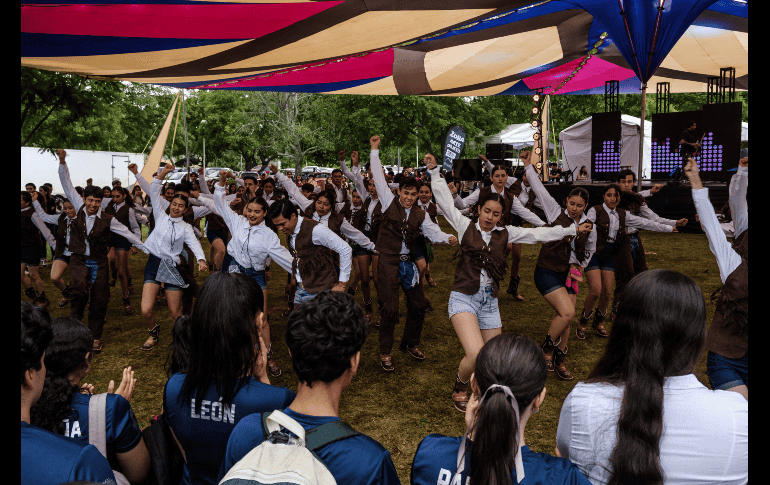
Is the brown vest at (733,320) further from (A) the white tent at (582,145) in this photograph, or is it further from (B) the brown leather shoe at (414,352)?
(A) the white tent at (582,145)

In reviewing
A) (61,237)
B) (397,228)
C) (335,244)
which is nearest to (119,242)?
(61,237)

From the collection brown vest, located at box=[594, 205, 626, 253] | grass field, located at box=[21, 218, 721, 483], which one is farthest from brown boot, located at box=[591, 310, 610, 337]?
brown vest, located at box=[594, 205, 626, 253]

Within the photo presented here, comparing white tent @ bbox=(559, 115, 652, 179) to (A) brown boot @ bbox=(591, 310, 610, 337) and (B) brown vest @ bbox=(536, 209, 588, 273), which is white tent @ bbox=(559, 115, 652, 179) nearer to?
(A) brown boot @ bbox=(591, 310, 610, 337)

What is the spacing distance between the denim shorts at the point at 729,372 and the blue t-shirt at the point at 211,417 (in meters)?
2.31

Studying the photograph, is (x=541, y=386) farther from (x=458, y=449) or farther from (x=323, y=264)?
(x=323, y=264)

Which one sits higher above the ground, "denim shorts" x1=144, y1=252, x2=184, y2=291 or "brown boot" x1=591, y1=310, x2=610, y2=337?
"denim shorts" x1=144, y1=252, x2=184, y2=291

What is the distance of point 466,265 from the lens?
406 cm

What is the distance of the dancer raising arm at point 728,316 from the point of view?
2.71 m

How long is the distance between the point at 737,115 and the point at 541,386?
14.2 m

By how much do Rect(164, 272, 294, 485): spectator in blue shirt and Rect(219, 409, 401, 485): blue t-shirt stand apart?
0.36 m

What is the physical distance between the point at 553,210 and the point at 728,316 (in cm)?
268

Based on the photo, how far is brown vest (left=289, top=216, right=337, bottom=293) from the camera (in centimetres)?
481
